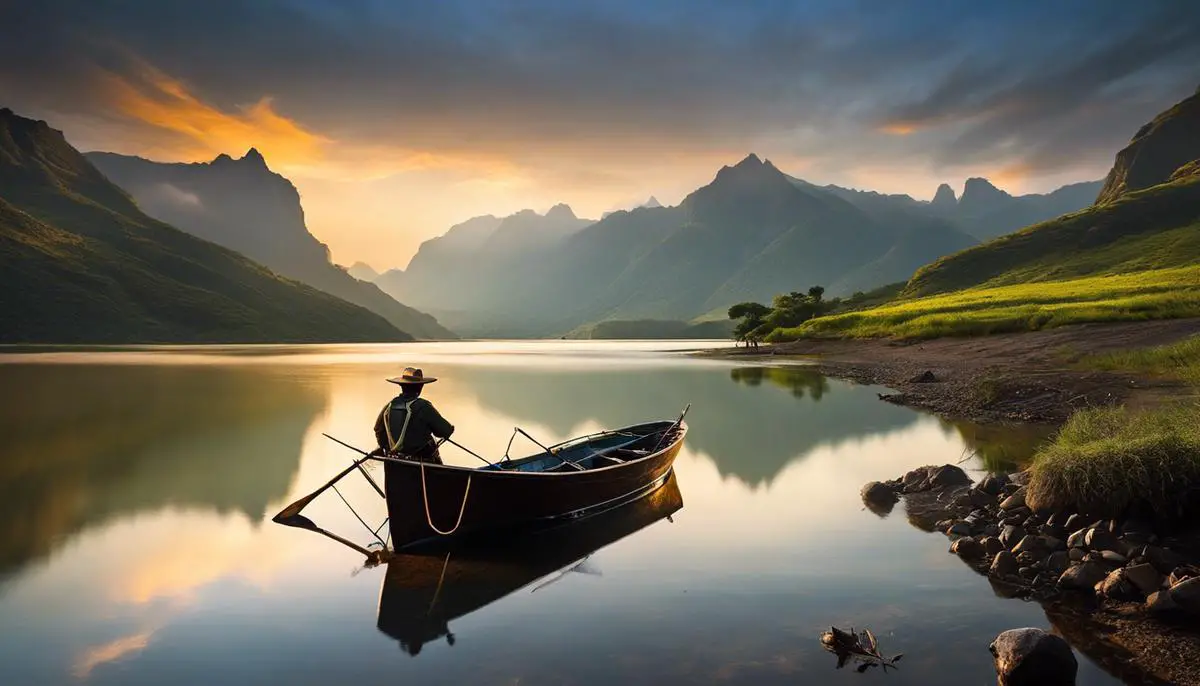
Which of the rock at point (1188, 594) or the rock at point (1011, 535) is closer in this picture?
the rock at point (1188, 594)

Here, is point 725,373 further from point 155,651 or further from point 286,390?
point 155,651

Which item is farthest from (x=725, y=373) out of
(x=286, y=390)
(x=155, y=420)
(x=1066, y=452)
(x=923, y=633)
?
(x=923, y=633)

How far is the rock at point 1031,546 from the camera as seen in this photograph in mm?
11617

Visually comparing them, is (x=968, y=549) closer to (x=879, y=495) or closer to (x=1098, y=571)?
(x=1098, y=571)

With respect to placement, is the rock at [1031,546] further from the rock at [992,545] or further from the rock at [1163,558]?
the rock at [1163,558]

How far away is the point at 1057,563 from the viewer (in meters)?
11.1

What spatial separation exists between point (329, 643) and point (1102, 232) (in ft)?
606

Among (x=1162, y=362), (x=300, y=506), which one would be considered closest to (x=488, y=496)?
(x=300, y=506)

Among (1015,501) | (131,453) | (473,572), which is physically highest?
(131,453)

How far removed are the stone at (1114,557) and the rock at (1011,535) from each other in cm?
155

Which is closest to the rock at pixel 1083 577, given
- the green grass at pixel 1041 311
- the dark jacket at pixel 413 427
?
the dark jacket at pixel 413 427

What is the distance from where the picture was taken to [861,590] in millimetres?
11430

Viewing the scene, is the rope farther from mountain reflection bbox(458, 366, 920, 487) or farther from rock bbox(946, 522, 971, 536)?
mountain reflection bbox(458, 366, 920, 487)

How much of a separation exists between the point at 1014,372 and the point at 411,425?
35932 millimetres
